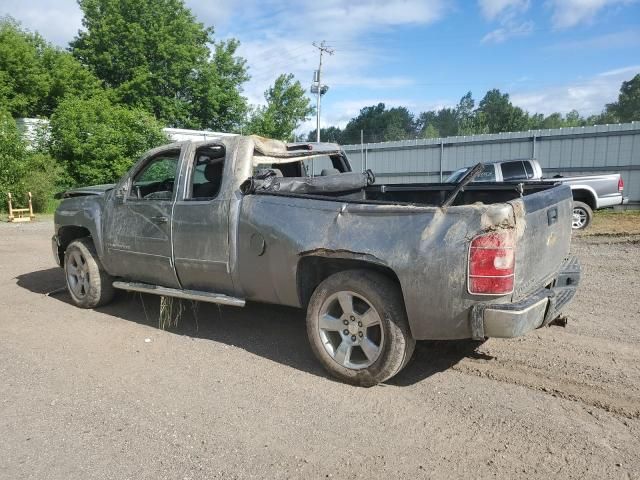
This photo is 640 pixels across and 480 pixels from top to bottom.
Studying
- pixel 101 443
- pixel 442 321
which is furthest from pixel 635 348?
pixel 101 443

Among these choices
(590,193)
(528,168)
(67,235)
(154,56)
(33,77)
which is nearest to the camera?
(67,235)

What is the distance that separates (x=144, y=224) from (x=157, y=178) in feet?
3.13

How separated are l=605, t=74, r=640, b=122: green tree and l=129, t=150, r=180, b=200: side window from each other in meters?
88.6

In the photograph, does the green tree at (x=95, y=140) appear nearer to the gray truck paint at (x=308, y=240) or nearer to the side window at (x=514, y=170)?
the side window at (x=514, y=170)

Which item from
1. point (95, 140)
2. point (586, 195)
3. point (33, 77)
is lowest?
point (586, 195)

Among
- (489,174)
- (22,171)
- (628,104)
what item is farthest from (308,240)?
(628,104)

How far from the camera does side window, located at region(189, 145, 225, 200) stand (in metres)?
4.81

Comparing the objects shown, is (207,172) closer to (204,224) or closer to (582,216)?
(204,224)

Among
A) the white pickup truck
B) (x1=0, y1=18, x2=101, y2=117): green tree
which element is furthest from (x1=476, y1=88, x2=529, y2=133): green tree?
the white pickup truck

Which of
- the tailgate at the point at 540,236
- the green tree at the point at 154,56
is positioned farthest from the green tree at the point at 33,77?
the tailgate at the point at 540,236

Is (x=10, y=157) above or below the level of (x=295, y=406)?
above

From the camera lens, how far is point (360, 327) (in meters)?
3.79

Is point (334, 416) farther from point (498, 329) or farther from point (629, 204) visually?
point (629, 204)

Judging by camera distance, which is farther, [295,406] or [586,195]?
[586,195]
